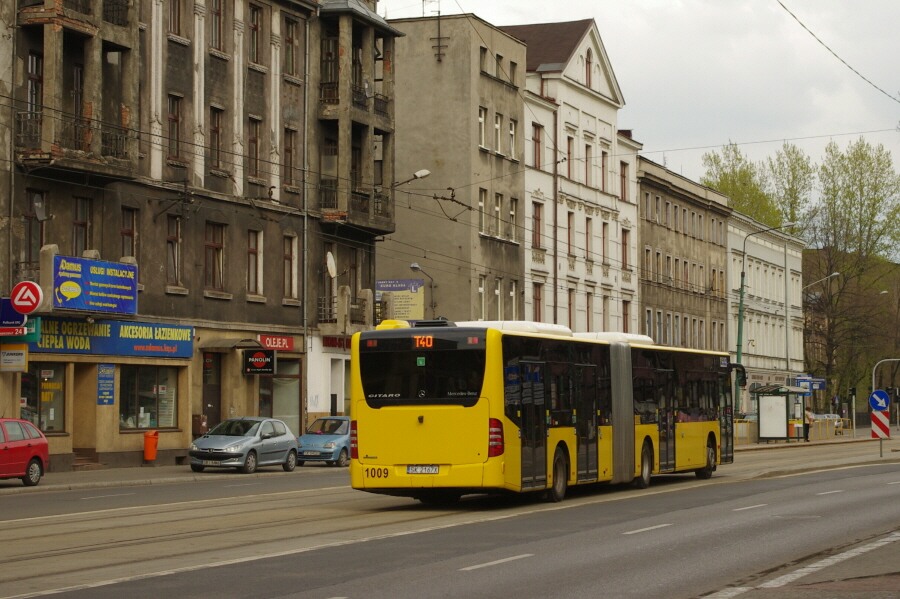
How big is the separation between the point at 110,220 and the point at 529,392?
753 inches

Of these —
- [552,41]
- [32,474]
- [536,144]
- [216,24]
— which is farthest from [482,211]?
[32,474]

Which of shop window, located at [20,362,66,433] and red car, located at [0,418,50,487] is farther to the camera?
shop window, located at [20,362,66,433]

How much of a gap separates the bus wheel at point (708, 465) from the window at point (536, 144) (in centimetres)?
3296

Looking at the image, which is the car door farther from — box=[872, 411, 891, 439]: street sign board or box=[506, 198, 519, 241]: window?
box=[506, 198, 519, 241]: window

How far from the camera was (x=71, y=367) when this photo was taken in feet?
131

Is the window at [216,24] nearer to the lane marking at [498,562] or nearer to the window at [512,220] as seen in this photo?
the window at [512,220]

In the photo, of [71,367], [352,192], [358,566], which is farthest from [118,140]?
[358,566]

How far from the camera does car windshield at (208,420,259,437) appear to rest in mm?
40469

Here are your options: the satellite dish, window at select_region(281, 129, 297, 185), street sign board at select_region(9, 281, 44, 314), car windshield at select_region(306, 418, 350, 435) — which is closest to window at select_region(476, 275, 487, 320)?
the satellite dish

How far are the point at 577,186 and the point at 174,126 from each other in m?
31.1

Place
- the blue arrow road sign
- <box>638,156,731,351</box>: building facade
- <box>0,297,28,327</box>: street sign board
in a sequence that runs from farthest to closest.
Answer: <box>638,156,731,351</box>: building facade, the blue arrow road sign, <box>0,297,28,327</box>: street sign board

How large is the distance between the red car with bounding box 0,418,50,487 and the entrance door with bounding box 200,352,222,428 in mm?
11892

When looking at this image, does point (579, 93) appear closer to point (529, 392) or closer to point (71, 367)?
point (71, 367)

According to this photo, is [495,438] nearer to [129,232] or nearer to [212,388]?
[129,232]
